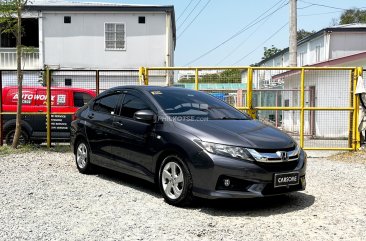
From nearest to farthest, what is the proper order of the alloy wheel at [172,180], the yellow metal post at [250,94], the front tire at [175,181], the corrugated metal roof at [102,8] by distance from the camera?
the front tire at [175,181], the alloy wheel at [172,180], the yellow metal post at [250,94], the corrugated metal roof at [102,8]

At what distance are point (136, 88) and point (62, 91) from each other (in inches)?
221

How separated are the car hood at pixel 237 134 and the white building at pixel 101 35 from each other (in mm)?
17211

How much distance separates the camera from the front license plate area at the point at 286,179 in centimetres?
514

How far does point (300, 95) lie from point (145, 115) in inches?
234

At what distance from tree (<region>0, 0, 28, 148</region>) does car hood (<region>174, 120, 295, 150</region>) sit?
243 inches

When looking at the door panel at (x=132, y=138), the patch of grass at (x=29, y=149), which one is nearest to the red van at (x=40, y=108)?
the patch of grass at (x=29, y=149)

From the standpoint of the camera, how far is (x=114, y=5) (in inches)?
896

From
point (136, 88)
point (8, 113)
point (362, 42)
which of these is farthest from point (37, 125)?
point (362, 42)

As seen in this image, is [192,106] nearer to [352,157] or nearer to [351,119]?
[352,157]

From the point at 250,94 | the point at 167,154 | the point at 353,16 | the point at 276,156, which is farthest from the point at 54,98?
the point at 353,16

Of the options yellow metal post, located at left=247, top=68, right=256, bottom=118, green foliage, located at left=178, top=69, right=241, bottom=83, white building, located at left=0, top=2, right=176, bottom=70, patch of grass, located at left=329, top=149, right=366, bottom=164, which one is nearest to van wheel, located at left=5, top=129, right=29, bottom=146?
green foliage, located at left=178, top=69, right=241, bottom=83

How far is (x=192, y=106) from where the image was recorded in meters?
6.32

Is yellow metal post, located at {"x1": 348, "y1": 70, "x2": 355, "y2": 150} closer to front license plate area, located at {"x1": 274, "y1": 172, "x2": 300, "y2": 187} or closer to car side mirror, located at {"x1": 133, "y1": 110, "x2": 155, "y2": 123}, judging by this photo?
front license plate area, located at {"x1": 274, "y1": 172, "x2": 300, "y2": 187}

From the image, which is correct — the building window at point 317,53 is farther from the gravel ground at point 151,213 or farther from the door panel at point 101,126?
the door panel at point 101,126
